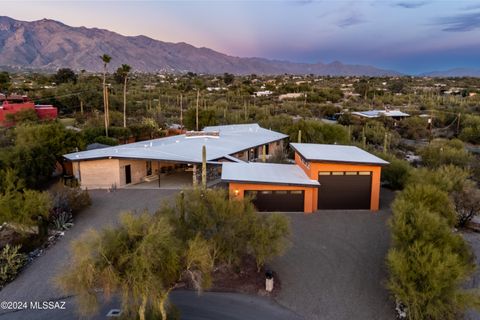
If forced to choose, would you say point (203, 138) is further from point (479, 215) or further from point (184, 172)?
point (479, 215)

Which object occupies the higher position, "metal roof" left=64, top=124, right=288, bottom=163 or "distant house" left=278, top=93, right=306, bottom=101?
"distant house" left=278, top=93, right=306, bottom=101

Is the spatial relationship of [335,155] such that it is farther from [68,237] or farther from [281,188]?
[68,237]

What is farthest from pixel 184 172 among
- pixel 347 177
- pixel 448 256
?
pixel 448 256

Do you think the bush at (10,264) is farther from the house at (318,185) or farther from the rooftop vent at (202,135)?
the rooftop vent at (202,135)

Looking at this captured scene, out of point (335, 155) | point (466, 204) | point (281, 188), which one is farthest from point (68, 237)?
point (466, 204)

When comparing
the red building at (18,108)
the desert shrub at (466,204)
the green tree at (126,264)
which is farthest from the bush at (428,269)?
the red building at (18,108)

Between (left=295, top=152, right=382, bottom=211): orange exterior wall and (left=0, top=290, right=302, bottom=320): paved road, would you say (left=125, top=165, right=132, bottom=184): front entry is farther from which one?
(left=0, top=290, right=302, bottom=320): paved road

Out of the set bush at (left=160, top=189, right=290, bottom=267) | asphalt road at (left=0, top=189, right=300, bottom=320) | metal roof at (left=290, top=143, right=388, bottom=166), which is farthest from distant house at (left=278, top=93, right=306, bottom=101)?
bush at (left=160, top=189, right=290, bottom=267)
